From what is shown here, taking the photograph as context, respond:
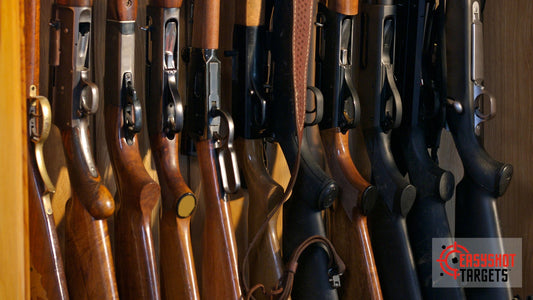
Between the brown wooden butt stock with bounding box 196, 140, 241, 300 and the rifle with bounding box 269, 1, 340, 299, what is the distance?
0.67 ft

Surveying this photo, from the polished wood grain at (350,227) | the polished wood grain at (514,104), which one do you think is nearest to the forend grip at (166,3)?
the polished wood grain at (350,227)

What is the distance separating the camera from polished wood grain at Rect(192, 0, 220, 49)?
1905 millimetres

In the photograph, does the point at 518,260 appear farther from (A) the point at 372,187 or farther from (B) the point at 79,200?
(B) the point at 79,200

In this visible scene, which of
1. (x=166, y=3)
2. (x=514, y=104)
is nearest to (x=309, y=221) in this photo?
(x=166, y=3)

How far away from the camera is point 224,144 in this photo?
1954 millimetres

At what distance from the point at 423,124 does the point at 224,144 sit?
0.70m

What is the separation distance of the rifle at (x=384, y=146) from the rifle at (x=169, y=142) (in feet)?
2.09

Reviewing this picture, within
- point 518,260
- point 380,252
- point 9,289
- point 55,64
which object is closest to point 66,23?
point 55,64

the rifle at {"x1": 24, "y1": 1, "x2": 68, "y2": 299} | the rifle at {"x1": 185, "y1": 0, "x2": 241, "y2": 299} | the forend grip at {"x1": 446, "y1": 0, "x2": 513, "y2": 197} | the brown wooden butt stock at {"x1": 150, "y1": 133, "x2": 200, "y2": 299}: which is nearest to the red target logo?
the forend grip at {"x1": 446, "y1": 0, "x2": 513, "y2": 197}

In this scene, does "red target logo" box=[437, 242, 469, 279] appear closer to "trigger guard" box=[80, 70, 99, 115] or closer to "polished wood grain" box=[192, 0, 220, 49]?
"polished wood grain" box=[192, 0, 220, 49]

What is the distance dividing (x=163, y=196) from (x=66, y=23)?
486 millimetres

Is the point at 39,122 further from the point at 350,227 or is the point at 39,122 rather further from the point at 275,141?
the point at 350,227

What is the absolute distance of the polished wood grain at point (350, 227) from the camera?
2.16 meters

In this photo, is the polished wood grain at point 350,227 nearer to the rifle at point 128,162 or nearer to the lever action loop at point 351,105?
the lever action loop at point 351,105
